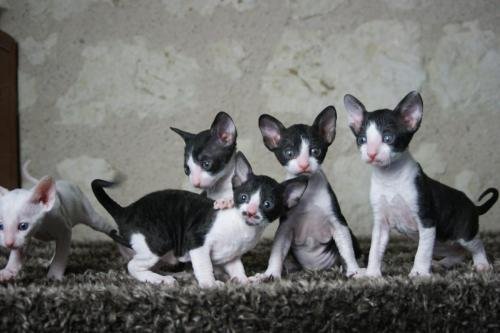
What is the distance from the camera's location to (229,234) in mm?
1729

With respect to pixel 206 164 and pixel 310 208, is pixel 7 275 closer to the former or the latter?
pixel 206 164

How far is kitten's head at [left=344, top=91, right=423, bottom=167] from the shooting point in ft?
5.38

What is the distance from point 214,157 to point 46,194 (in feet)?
1.77

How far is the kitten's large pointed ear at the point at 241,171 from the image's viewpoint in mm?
1743

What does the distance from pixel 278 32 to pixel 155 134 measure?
2.94ft

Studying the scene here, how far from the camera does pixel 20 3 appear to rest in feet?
10.7

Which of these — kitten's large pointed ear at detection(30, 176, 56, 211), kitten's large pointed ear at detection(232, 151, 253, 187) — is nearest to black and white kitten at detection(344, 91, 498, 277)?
kitten's large pointed ear at detection(232, 151, 253, 187)

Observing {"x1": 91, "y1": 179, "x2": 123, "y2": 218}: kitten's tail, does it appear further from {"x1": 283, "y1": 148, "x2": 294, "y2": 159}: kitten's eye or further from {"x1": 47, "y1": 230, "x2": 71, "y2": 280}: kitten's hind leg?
{"x1": 283, "y1": 148, "x2": 294, "y2": 159}: kitten's eye

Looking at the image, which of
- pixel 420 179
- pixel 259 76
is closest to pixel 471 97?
pixel 259 76

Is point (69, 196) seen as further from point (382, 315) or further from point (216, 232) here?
point (382, 315)

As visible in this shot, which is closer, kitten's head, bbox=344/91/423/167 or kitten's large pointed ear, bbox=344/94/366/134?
kitten's head, bbox=344/91/423/167

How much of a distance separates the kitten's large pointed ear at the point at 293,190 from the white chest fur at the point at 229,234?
12 centimetres

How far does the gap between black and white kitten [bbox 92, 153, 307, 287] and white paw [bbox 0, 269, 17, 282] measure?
1.11ft

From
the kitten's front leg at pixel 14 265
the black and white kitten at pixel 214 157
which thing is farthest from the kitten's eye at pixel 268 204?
the kitten's front leg at pixel 14 265
